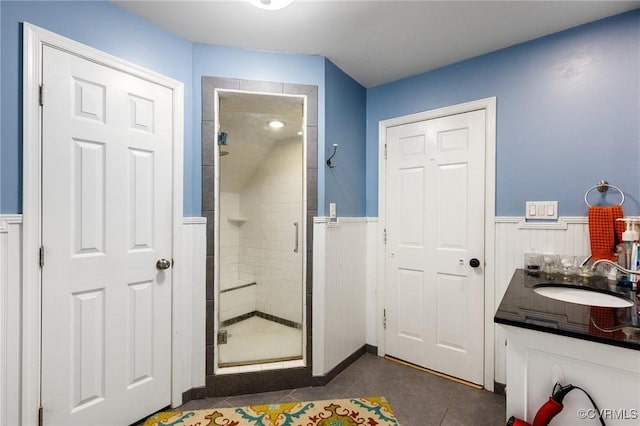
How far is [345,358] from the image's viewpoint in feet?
7.79

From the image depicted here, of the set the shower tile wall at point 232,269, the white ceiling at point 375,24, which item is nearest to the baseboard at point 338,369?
the shower tile wall at point 232,269

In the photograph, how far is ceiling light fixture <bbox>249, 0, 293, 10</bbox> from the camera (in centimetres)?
149

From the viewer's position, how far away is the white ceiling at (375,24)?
5.28 feet

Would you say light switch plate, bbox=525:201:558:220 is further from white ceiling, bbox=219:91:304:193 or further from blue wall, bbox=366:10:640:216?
white ceiling, bbox=219:91:304:193

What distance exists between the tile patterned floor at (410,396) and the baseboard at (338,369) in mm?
29

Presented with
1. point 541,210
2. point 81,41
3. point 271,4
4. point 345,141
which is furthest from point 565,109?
point 81,41

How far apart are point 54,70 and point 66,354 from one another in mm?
1382

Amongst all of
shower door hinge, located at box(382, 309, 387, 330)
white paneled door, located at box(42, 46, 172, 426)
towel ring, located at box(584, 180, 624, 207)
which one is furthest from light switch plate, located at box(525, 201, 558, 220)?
white paneled door, located at box(42, 46, 172, 426)

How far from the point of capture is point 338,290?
230 cm

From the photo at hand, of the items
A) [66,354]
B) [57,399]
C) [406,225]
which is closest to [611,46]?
[406,225]

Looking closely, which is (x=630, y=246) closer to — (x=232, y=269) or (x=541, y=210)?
(x=541, y=210)

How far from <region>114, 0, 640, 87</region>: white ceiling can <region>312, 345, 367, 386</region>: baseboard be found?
7.65ft

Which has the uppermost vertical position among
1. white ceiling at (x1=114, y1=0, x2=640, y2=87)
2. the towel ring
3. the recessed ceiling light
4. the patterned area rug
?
white ceiling at (x1=114, y1=0, x2=640, y2=87)

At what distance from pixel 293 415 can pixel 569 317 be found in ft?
5.10
